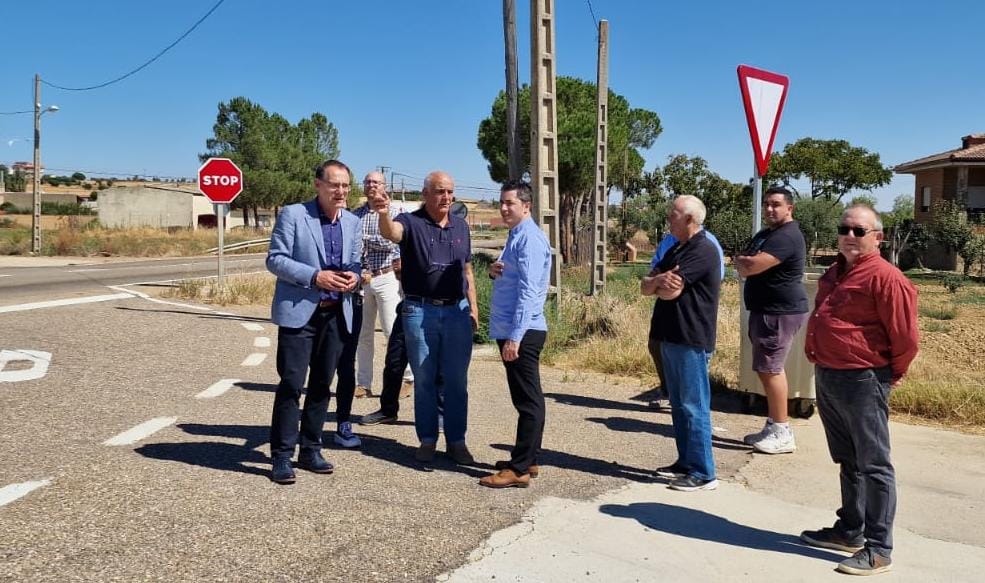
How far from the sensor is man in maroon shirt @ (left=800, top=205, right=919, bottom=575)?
390cm

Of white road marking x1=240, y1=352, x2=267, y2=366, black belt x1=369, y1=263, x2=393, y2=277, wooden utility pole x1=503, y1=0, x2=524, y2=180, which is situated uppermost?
wooden utility pole x1=503, y1=0, x2=524, y2=180

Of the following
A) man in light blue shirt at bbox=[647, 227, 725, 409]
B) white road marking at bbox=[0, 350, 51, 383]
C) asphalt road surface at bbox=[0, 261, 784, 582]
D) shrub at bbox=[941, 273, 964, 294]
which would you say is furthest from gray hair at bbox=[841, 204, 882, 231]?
shrub at bbox=[941, 273, 964, 294]

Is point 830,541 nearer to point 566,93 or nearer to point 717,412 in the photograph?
point 717,412

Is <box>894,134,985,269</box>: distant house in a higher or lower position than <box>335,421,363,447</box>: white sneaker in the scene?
higher

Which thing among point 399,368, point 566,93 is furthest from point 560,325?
point 566,93

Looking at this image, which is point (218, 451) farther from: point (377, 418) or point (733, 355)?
point (733, 355)

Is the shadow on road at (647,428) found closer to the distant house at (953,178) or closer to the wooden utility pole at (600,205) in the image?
the wooden utility pole at (600,205)

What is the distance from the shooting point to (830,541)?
13.7 ft

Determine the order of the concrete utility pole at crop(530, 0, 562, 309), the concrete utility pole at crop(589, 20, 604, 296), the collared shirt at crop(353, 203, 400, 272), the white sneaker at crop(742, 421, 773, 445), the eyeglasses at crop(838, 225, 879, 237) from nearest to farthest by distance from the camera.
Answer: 1. the eyeglasses at crop(838, 225, 879, 237)
2. the white sneaker at crop(742, 421, 773, 445)
3. the collared shirt at crop(353, 203, 400, 272)
4. the concrete utility pole at crop(530, 0, 562, 309)
5. the concrete utility pole at crop(589, 20, 604, 296)

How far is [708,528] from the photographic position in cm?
442

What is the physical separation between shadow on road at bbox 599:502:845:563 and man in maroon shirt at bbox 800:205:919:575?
0.11m

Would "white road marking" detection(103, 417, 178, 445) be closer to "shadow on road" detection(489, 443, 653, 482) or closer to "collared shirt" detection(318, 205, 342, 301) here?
"collared shirt" detection(318, 205, 342, 301)

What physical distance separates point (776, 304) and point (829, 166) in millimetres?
48269

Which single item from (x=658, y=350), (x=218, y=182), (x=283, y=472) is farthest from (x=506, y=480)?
(x=218, y=182)
